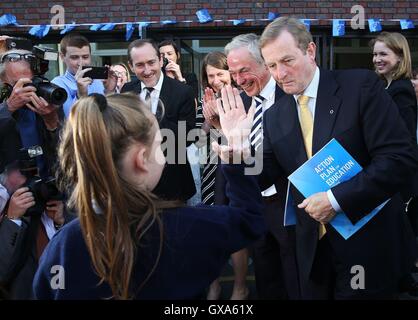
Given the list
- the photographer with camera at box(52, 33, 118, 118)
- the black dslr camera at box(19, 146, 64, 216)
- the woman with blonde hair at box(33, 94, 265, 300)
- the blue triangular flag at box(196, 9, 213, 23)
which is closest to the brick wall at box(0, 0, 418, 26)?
the blue triangular flag at box(196, 9, 213, 23)

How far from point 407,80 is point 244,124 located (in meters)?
2.79

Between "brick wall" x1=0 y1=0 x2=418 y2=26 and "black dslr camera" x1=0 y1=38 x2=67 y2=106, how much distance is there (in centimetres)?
420

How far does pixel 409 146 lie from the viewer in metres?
1.99

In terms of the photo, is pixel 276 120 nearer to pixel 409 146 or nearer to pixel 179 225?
pixel 409 146

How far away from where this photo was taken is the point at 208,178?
12.5ft

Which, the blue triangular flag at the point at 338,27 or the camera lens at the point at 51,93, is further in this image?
the blue triangular flag at the point at 338,27

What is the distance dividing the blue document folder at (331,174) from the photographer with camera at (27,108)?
60.8 inches

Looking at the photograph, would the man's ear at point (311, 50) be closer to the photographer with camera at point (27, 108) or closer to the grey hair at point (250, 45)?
the grey hair at point (250, 45)

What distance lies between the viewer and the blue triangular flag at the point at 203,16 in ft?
22.8

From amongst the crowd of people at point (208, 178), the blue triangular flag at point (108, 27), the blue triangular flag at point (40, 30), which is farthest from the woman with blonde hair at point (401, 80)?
the blue triangular flag at point (40, 30)

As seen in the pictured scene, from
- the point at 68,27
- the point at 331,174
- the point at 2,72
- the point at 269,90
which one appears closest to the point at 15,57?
the point at 2,72

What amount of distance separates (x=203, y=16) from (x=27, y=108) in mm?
4574

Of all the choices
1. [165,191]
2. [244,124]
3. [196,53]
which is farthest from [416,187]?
[196,53]

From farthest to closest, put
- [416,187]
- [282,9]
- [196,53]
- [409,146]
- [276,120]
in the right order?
[196,53], [282,9], [416,187], [276,120], [409,146]
